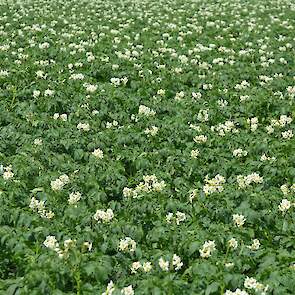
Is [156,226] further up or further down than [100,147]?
Result: further up

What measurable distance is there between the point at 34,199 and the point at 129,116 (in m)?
3.87

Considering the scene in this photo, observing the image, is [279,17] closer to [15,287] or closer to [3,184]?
A: [3,184]

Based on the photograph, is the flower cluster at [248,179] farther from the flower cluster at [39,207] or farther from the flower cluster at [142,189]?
the flower cluster at [39,207]

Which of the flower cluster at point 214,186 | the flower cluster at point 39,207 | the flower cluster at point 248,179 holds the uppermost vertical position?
the flower cluster at point 39,207

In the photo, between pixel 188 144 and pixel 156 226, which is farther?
pixel 188 144

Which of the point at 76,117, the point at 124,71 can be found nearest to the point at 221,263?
the point at 76,117

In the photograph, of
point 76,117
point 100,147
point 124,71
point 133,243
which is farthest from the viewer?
point 124,71

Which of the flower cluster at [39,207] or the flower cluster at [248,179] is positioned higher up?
the flower cluster at [39,207]

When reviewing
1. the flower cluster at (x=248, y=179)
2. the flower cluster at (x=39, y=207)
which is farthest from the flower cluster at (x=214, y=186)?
the flower cluster at (x=39, y=207)

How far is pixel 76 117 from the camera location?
961cm

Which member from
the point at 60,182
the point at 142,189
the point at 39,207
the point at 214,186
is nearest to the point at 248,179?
the point at 214,186

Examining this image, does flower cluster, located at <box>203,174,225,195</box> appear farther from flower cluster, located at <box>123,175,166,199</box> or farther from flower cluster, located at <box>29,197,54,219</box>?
flower cluster, located at <box>29,197,54,219</box>

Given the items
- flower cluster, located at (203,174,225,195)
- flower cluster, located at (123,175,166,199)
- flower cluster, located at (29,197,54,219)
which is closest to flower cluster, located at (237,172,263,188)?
flower cluster, located at (203,174,225,195)

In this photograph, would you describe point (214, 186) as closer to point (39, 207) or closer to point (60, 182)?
point (60, 182)
